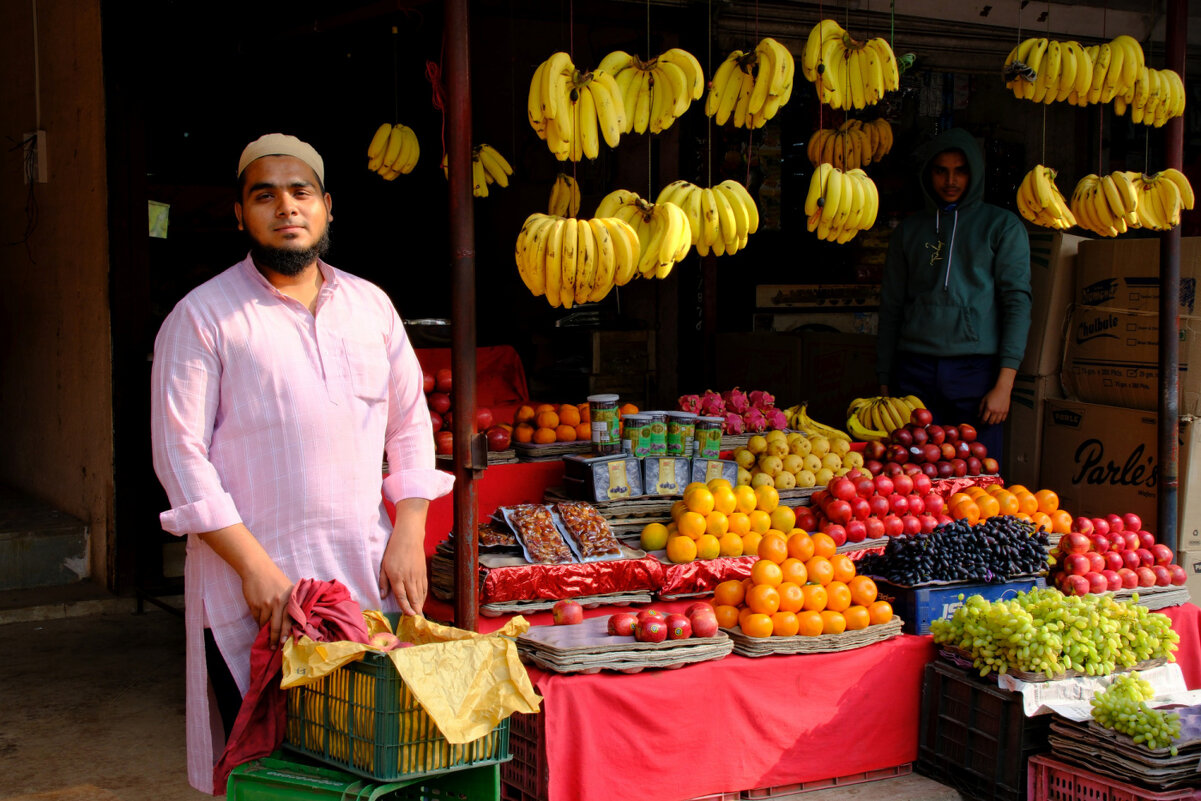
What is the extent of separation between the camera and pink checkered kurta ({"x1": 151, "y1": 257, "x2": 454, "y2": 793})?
7.68 feet

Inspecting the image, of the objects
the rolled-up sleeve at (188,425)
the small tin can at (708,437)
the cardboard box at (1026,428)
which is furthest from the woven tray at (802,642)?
the cardboard box at (1026,428)

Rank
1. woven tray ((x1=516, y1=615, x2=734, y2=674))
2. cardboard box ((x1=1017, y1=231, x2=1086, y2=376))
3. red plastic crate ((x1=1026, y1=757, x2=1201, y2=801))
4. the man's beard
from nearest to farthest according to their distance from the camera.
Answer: the man's beard, red plastic crate ((x1=1026, y1=757, x2=1201, y2=801)), woven tray ((x1=516, y1=615, x2=734, y2=674)), cardboard box ((x1=1017, y1=231, x2=1086, y2=376))

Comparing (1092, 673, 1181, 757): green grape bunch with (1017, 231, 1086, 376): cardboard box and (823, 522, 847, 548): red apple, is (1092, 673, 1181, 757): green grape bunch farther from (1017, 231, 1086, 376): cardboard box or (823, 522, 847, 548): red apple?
(1017, 231, 1086, 376): cardboard box

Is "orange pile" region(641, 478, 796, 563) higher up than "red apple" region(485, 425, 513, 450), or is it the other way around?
"red apple" region(485, 425, 513, 450)

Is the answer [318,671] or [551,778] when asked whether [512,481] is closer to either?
[551,778]

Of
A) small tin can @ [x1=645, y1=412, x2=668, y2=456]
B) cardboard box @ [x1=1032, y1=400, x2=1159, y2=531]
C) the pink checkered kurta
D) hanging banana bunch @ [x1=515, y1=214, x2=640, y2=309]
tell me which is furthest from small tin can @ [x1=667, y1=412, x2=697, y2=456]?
cardboard box @ [x1=1032, y1=400, x2=1159, y2=531]

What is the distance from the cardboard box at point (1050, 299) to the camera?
5.82 metres

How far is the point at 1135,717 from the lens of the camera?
10.5 feet

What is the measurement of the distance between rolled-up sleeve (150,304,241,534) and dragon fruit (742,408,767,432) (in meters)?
3.16

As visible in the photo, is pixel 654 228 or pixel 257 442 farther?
pixel 654 228

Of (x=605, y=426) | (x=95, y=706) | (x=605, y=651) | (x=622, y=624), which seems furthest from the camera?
A: (x=95, y=706)

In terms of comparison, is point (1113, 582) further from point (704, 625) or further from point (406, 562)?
point (406, 562)

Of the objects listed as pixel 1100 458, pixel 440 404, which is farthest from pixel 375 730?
pixel 1100 458

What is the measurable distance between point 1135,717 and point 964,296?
267 cm
